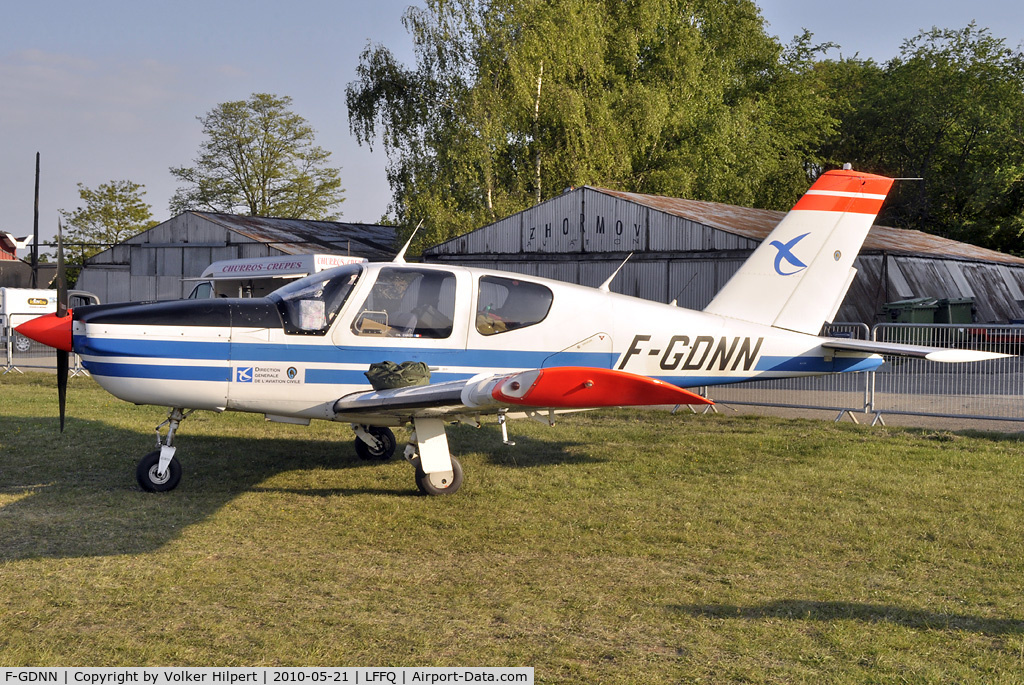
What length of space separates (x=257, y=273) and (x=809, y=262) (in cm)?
1815

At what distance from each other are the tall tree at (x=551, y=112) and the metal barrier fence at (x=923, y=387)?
20145mm

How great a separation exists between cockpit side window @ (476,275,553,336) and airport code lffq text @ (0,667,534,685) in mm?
4586

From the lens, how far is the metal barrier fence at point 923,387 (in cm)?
1318

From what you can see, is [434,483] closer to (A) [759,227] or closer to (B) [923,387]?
(B) [923,387]

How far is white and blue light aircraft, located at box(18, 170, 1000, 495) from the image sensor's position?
25.2ft

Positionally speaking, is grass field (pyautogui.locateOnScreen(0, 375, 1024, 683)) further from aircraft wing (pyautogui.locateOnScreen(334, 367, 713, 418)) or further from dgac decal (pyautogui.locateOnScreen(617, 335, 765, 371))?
dgac decal (pyautogui.locateOnScreen(617, 335, 765, 371))

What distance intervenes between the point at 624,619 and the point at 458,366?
384cm

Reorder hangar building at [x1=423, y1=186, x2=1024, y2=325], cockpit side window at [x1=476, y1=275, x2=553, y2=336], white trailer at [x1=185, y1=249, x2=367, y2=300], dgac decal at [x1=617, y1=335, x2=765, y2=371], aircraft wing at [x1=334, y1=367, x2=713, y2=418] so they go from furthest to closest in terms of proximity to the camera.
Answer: white trailer at [x1=185, y1=249, x2=367, y2=300], hangar building at [x1=423, y1=186, x2=1024, y2=325], dgac decal at [x1=617, y1=335, x2=765, y2=371], cockpit side window at [x1=476, y1=275, x2=553, y2=336], aircraft wing at [x1=334, y1=367, x2=713, y2=418]

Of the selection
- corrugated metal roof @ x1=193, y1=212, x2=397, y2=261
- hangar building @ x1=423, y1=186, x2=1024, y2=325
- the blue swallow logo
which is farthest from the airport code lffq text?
corrugated metal roof @ x1=193, y1=212, x2=397, y2=261

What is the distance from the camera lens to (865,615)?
505cm

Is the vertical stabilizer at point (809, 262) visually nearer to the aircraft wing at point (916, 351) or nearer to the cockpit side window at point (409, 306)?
the aircraft wing at point (916, 351)

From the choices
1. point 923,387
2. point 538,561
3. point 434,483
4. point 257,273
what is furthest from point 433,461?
point 257,273

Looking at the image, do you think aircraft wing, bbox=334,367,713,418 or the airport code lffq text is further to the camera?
aircraft wing, bbox=334,367,713,418

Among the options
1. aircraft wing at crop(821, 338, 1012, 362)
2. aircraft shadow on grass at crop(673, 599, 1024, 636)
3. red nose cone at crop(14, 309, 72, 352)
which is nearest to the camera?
aircraft shadow on grass at crop(673, 599, 1024, 636)
